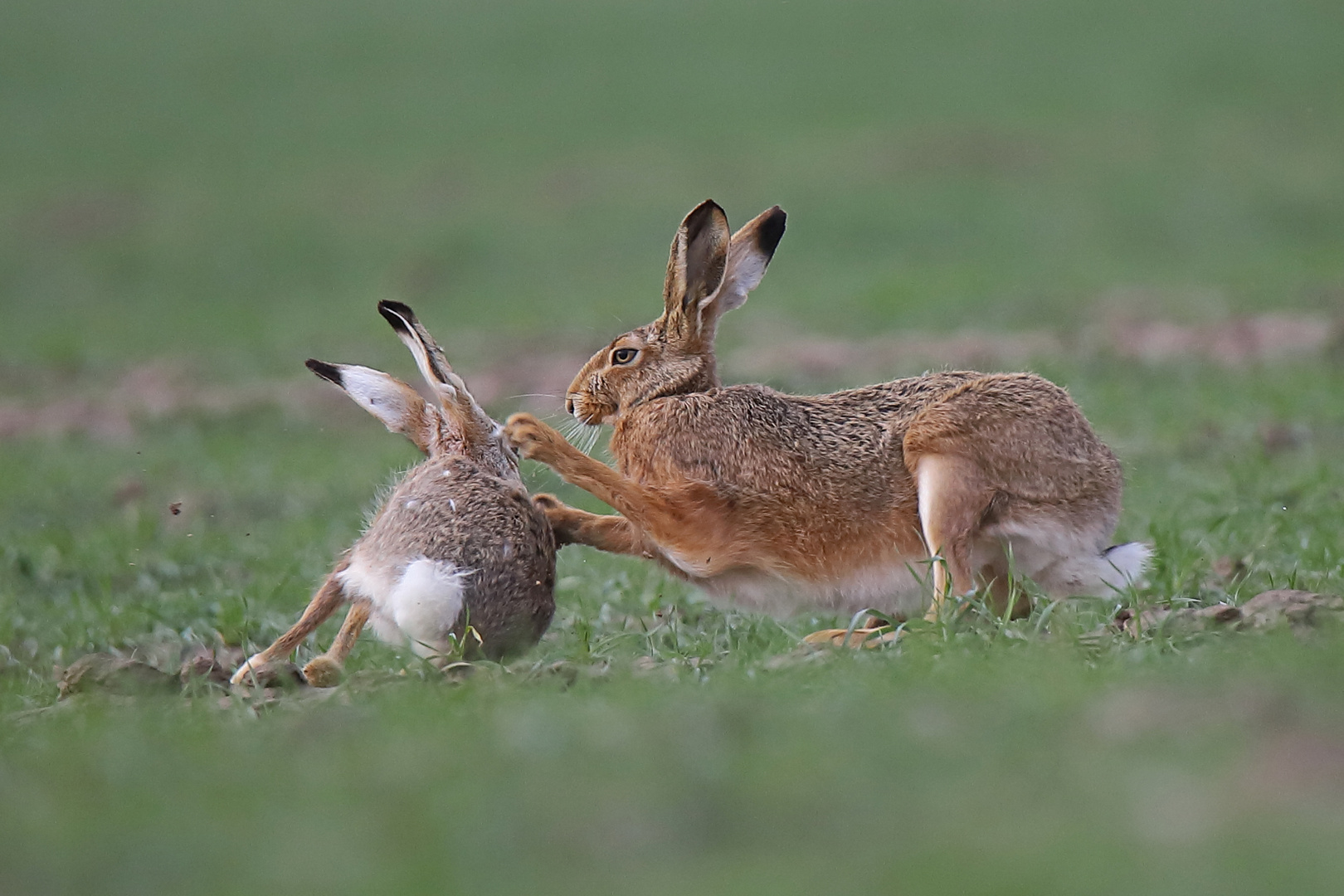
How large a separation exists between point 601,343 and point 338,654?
10626 millimetres

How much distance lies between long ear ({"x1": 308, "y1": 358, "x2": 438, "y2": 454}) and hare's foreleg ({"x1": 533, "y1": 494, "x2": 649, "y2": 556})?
549mm

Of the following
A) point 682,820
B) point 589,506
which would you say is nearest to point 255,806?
point 682,820

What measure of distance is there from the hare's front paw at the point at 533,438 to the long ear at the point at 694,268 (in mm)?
791

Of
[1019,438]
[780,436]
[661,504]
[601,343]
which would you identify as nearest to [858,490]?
[780,436]

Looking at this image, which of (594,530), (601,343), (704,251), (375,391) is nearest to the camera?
(594,530)

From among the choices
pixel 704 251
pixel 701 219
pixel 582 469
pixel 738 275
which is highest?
pixel 701 219

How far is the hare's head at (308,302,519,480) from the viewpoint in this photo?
6.57 meters

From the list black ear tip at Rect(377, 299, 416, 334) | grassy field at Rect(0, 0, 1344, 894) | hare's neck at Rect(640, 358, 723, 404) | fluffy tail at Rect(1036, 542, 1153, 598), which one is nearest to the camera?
grassy field at Rect(0, 0, 1344, 894)

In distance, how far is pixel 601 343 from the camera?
16.6 metres

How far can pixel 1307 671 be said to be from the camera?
417cm

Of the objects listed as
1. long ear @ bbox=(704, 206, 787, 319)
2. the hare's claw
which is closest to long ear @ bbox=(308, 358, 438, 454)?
long ear @ bbox=(704, 206, 787, 319)

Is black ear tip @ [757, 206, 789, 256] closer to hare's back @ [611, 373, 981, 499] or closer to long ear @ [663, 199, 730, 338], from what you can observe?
long ear @ [663, 199, 730, 338]

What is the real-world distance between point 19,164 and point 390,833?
3275 cm

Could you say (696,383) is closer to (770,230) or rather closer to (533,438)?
(770,230)
